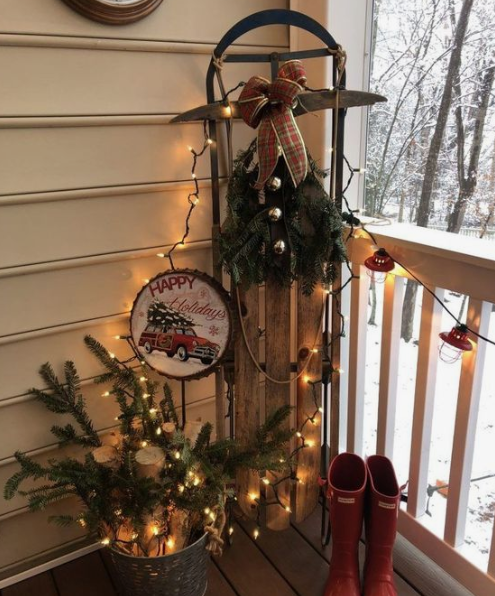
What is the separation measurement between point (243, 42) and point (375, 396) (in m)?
1.24

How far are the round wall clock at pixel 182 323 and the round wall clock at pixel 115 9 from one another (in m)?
0.66

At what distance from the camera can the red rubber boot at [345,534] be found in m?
1.45

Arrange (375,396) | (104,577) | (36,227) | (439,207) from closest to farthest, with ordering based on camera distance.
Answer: (36,227) → (439,207) → (104,577) → (375,396)

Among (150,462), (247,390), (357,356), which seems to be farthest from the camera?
(357,356)

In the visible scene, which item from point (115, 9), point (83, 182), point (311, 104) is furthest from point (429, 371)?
point (115, 9)

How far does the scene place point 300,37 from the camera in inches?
63.1

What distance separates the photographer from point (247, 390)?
5.27 feet

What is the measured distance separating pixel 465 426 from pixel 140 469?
87 cm

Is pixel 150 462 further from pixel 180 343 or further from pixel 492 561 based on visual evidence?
pixel 492 561

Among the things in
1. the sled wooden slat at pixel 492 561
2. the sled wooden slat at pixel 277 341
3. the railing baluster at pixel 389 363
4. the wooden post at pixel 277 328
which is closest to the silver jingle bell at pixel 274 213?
the wooden post at pixel 277 328

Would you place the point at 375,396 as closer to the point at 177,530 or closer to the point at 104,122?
the point at 177,530

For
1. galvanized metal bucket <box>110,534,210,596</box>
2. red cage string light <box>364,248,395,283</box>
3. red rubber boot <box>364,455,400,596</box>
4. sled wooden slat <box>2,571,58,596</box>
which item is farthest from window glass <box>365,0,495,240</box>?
sled wooden slat <box>2,571,58,596</box>

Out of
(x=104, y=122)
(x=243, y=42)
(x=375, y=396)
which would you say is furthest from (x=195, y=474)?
(x=243, y=42)

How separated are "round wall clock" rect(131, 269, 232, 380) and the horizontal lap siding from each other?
0.10 metres
